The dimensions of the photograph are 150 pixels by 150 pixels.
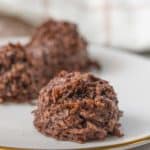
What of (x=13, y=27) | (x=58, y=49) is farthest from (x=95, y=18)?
(x=58, y=49)

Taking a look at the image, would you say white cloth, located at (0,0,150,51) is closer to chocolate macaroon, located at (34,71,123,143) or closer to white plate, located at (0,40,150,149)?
white plate, located at (0,40,150,149)

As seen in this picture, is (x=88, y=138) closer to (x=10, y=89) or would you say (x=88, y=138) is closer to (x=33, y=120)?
(x=33, y=120)

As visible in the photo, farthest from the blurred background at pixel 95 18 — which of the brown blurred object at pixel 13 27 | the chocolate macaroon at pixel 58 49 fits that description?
the chocolate macaroon at pixel 58 49

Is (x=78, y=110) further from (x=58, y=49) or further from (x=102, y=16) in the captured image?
(x=102, y=16)

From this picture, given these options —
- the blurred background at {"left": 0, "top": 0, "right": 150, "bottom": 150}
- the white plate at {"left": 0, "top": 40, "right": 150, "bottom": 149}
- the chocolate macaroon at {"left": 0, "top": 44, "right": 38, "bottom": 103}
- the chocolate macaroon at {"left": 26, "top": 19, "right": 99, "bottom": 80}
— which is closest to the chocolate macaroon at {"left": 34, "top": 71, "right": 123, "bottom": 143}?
the white plate at {"left": 0, "top": 40, "right": 150, "bottom": 149}

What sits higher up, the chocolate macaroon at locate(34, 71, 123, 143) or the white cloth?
the white cloth
